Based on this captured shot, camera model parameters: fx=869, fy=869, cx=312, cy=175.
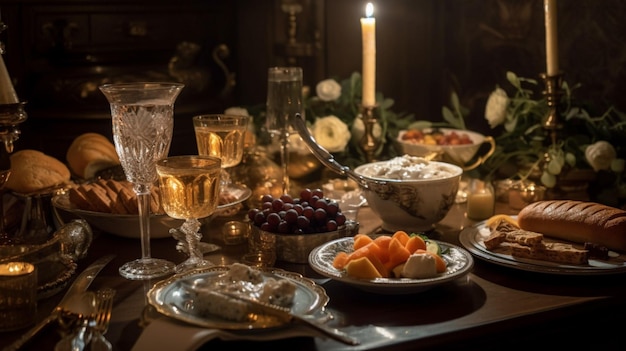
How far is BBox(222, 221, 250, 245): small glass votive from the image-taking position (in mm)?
1689

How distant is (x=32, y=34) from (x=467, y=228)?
2132 mm

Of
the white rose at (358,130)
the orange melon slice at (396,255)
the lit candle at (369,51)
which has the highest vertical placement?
the lit candle at (369,51)

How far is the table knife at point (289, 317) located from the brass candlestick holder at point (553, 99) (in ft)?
3.46

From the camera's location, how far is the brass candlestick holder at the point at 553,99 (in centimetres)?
203

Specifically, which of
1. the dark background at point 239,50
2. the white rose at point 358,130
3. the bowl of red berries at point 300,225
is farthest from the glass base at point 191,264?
the dark background at point 239,50

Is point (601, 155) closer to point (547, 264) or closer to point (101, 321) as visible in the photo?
point (547, 264)

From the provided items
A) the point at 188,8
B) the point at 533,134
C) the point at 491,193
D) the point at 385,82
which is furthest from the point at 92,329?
the point at 188,8

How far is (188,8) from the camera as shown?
3.51 m

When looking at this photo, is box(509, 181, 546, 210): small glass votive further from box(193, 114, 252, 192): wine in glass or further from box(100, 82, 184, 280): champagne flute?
box(100, 82, 184, 280): champagne flute

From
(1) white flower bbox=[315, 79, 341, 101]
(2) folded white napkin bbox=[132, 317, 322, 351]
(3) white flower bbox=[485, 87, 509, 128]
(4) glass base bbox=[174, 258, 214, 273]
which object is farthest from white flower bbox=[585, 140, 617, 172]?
(2) folded white napkin bbox=[132, 317, 322, 351]

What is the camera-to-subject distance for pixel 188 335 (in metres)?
1.17

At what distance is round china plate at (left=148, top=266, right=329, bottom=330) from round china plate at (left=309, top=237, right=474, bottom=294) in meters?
0.06

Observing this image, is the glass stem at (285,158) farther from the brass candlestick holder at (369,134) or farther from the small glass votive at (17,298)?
the small glass votive at (17,298)

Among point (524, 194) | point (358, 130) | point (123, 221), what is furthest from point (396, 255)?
point (358, 130)
